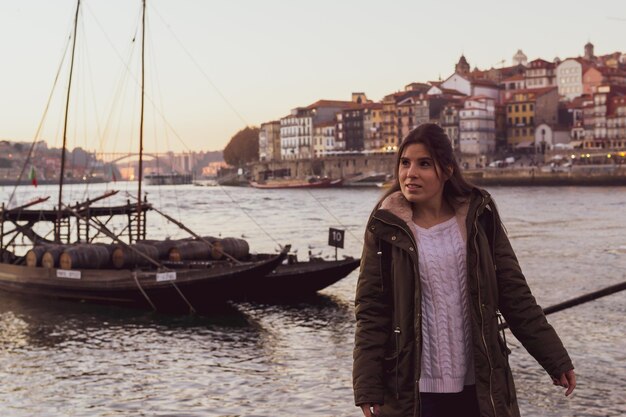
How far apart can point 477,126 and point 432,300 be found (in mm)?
116164

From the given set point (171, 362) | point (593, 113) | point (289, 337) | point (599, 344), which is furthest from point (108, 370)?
point (593, 113)

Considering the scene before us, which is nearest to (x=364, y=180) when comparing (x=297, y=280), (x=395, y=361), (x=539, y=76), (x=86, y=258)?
(x=539, y=76)

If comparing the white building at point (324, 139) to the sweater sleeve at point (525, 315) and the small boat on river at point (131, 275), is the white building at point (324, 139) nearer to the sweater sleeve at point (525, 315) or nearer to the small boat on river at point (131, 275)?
the small boat on river at point (131, 275)

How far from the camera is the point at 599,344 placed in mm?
15148

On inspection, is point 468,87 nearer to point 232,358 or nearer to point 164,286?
point 164,286

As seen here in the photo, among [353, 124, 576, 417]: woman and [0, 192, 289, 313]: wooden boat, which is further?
[0, 192, 289, 313]: wooden boat

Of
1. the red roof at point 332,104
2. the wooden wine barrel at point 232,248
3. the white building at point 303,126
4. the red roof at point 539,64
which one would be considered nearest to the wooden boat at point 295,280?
the wooden wine barrel at point 232,248

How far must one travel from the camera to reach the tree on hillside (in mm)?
176500

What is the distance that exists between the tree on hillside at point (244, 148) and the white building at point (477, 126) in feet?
207

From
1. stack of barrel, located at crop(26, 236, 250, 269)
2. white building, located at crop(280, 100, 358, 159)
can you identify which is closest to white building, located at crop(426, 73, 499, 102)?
white building, located at crop(280, 100, 358, 159)

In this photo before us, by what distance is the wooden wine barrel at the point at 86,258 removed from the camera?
70.4ft

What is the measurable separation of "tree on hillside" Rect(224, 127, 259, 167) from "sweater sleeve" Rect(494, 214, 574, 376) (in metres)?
172

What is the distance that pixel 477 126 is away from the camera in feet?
385

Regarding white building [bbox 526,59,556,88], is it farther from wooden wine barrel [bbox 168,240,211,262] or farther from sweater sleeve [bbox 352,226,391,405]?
sweater sleeve [bbox 352,226,391,405]
